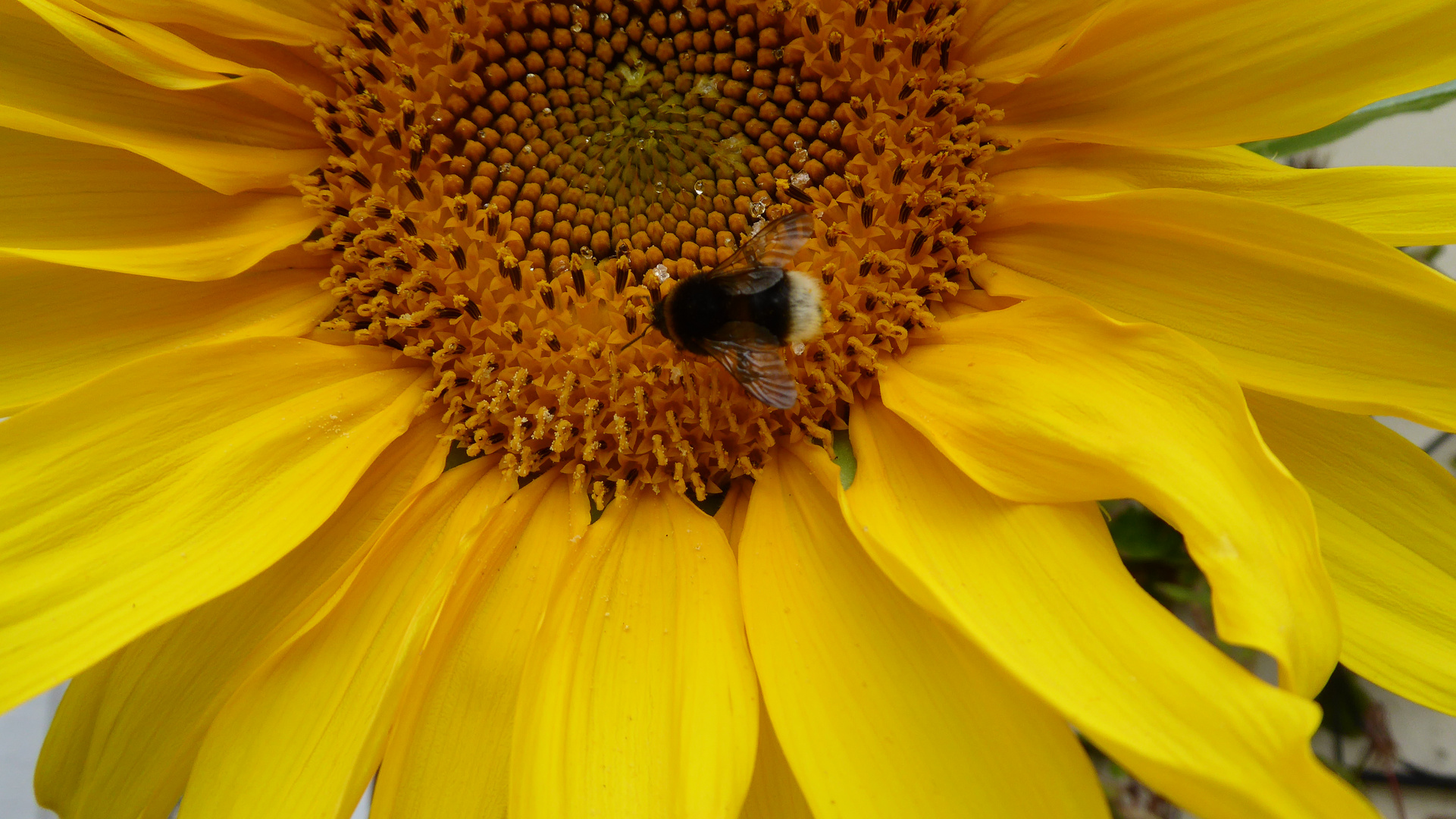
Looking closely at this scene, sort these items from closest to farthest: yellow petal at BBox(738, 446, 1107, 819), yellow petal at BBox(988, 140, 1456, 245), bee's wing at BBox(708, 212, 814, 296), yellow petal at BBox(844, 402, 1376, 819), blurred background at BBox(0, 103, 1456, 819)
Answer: yellow petal at BBox(844, 402, 1376, 819) < yellow petal at BBox(738, 446, 1107, 819) < yellow petal at BBox(988, 140, 1456, 245) < bee's wing at BBox(708, 212, 814, 296) < blurred background at BBox(0, 103, 1456, 819)

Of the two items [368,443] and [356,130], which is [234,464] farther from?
[356,130]

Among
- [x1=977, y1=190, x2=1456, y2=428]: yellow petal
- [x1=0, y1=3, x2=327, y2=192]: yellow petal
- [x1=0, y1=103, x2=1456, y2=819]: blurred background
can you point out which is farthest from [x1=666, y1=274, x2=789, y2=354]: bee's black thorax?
[x1=0, y1=103, x2=1456, y2=819]: blurred background

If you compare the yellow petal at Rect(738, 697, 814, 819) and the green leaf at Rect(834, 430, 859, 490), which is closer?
the yellow petal at Rect(738, 697, 814, 819)

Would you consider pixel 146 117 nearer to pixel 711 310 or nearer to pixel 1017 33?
pixel 711 310

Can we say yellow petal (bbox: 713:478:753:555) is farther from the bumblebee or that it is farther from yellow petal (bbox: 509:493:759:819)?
the bumblebee

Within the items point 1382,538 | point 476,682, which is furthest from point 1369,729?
point 476,682

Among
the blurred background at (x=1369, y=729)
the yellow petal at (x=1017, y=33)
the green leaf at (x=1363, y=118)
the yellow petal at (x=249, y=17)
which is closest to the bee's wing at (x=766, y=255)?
the yellow petal at (x=1017, y=33)
